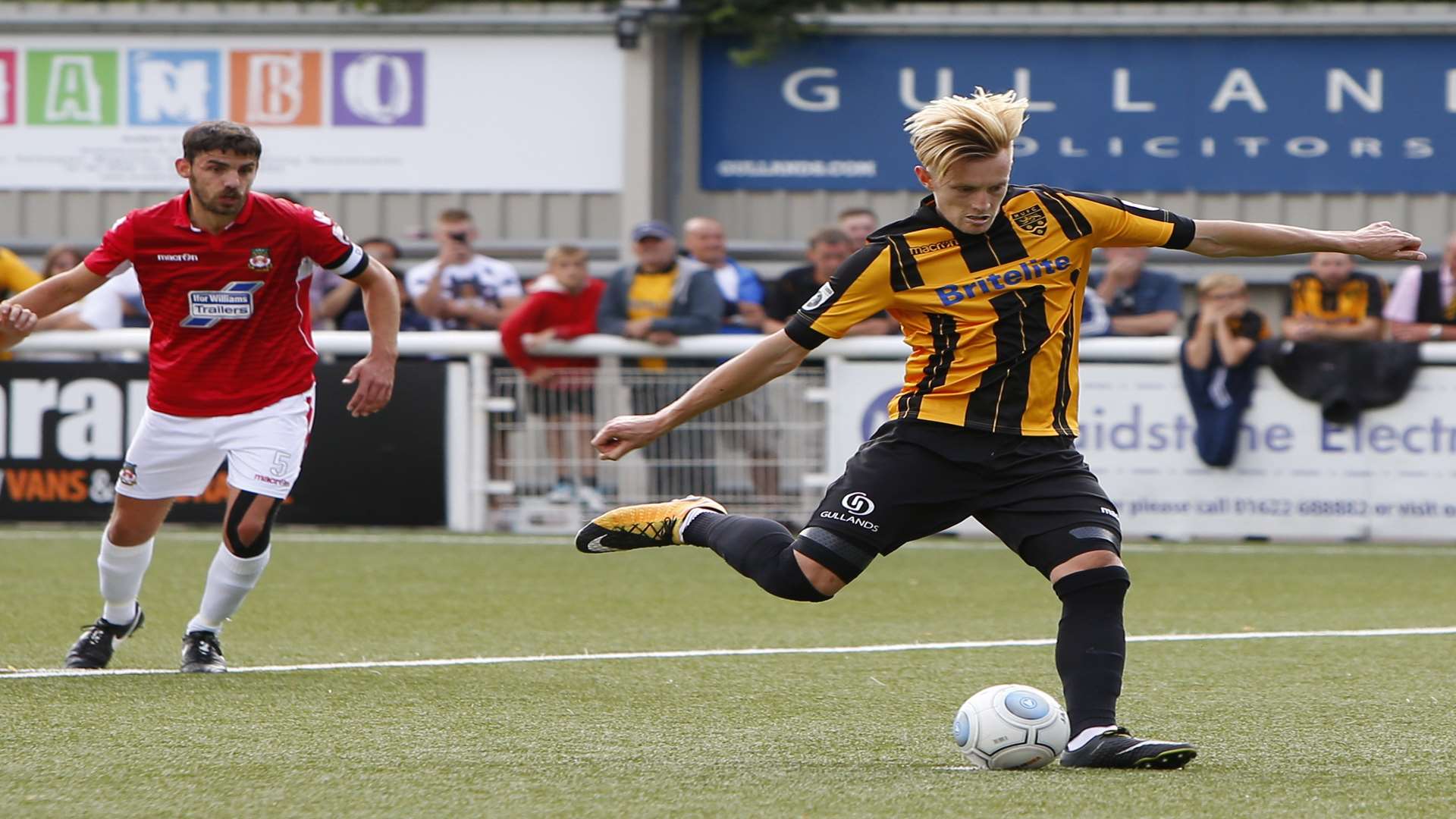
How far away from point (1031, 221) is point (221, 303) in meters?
2.76

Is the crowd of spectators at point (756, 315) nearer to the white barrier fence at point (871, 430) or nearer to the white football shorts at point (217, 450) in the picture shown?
the white barrier fence at point (871, 430)

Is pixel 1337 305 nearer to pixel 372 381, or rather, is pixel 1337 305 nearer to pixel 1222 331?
pixel 1222 331

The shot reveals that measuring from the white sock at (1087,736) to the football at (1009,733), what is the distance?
0.18ft

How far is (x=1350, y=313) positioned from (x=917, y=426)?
7276 millimetres

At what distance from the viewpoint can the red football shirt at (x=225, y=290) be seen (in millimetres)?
6461

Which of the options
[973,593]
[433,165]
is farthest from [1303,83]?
[973,593]

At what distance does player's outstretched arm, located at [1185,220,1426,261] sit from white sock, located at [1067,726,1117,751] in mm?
1215

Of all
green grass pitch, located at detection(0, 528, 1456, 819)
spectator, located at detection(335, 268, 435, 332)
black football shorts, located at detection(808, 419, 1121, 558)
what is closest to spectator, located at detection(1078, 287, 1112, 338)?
green grass pitch, located at detection(0, 528, 1456, 819)

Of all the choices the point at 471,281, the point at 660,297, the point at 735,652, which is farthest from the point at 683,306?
the point at 735,652

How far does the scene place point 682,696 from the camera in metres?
6.08

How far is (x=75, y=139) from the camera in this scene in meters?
16.3

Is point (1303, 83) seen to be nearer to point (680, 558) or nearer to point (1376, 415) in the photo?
point (1376, 415)

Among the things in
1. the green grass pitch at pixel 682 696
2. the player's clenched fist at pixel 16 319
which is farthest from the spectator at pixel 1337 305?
the player's clenched fist at pixel 16 319

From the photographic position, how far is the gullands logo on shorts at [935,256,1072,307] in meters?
4.95
